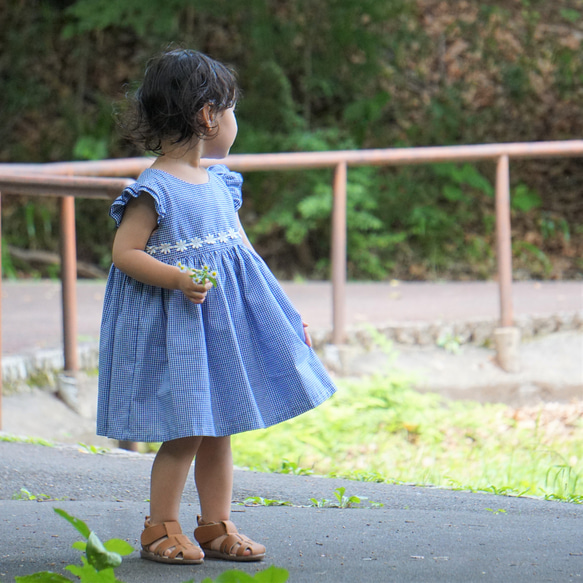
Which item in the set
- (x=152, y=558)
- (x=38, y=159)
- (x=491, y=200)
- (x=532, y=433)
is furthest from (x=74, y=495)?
(x=38, y=159)

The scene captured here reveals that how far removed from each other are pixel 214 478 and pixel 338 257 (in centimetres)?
256

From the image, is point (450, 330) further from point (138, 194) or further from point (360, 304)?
point (138, 194)

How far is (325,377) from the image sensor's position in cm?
187

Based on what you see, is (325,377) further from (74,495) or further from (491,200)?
(491,200)

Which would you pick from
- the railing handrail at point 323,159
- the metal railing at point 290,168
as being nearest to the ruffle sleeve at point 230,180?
the metal railing at point 290,168

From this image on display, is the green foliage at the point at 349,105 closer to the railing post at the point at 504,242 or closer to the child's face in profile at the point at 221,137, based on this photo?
the railing post at the point at 504,242

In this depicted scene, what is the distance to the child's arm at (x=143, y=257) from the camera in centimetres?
168

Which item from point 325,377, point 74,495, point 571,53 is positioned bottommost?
point 74,495

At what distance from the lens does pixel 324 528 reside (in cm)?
190

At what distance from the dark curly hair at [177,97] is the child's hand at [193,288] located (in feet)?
1.12

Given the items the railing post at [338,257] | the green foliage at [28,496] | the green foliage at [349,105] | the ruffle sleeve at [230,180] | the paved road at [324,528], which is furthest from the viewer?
the green foliage at [349,105]

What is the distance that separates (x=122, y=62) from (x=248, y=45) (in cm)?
160

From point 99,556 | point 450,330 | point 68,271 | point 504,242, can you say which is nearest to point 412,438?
point 450,330

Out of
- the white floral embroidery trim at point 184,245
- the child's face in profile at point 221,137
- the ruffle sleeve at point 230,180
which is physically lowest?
the white floral embroidery trim at point 184,245
